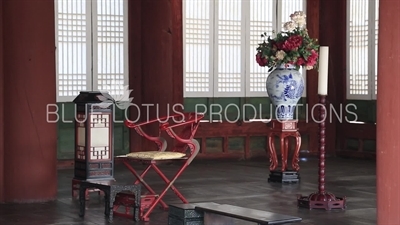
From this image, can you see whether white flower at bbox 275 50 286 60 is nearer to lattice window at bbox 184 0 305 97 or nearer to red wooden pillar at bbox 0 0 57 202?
red wooden pillar at bbox 0 0 57 202

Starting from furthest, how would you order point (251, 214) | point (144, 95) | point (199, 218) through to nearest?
point (144, 95)
point (199, 218)
point (251, 214)

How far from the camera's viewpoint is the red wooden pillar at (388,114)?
9.74ft

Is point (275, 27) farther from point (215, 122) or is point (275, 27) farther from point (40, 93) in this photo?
point (40, 93)

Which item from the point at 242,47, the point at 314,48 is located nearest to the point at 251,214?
the point at 314,48

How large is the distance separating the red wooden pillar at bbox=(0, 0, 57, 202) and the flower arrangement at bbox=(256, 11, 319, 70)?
2.07 m

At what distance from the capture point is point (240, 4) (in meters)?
9.53

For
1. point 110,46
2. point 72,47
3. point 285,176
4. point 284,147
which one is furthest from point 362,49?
point 72,47

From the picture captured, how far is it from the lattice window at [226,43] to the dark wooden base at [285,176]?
2.21 meters

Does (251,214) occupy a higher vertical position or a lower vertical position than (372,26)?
lower

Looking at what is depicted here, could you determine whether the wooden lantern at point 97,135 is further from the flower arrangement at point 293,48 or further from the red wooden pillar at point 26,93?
the flower arrangement at point 293,48

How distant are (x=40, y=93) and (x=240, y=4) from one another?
4012 millimetres

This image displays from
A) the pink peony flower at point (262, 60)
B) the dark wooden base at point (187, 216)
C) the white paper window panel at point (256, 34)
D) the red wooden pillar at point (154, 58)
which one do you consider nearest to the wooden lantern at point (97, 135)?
the dark wooden base at point (187, 216)

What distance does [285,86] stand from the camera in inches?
284

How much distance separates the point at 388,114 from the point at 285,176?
436 centimetres
